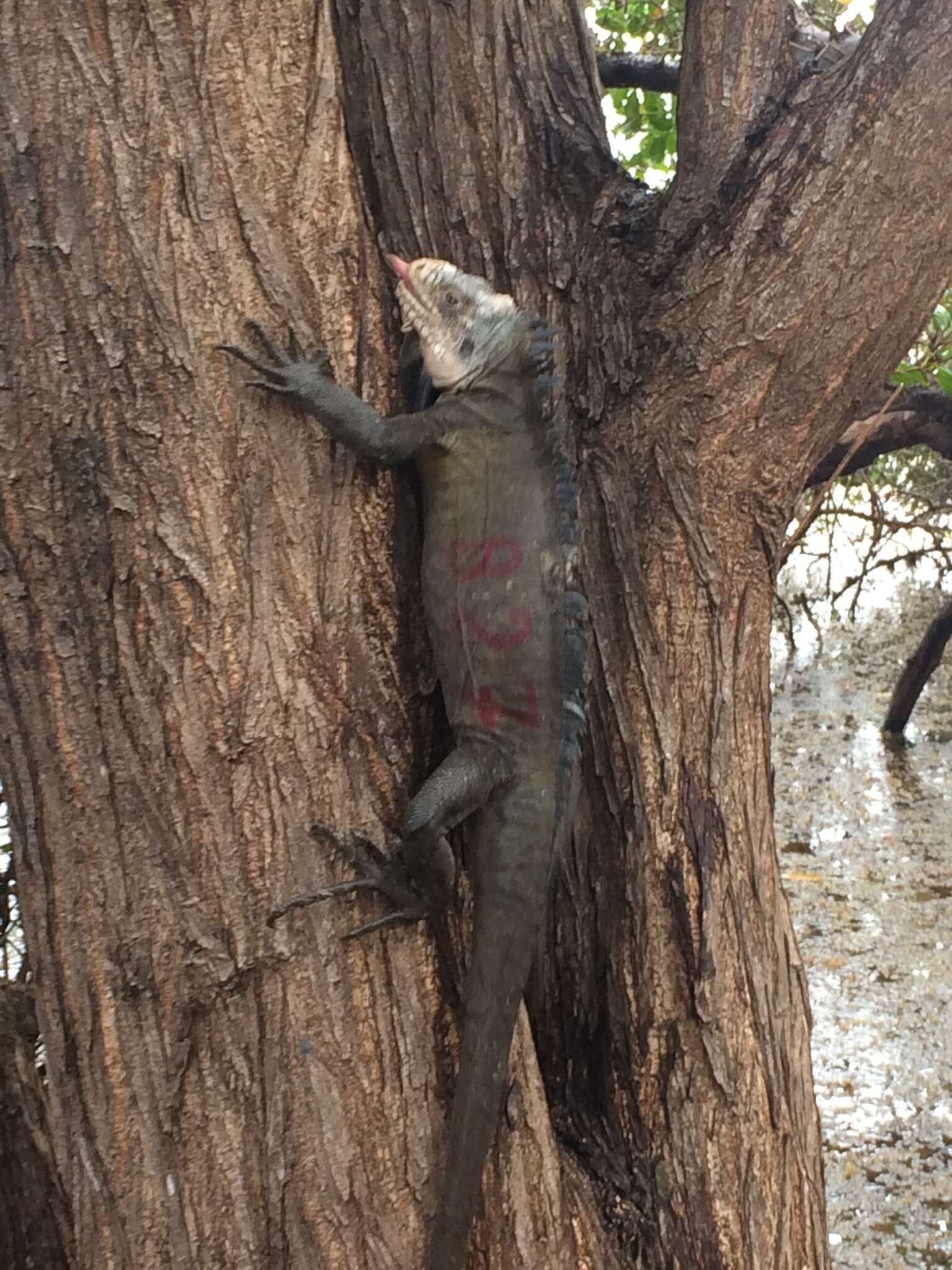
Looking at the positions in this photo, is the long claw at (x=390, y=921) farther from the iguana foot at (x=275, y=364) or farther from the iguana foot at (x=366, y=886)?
the iguana foot at (x=275, y=364)

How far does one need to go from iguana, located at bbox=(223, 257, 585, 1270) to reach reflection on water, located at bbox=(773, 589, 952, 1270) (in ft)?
7.08

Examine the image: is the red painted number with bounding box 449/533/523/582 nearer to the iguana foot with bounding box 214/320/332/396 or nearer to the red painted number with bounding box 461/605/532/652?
the red painted number with bounding box 461/605/532/652

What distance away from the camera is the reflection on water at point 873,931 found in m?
3.27

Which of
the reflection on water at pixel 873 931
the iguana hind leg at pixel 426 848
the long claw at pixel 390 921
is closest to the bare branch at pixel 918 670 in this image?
the reflection on water at pixel 873 931

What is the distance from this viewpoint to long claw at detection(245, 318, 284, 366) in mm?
1592

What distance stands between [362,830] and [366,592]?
1.20 ft

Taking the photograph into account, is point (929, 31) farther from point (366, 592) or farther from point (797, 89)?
point (366, 592)

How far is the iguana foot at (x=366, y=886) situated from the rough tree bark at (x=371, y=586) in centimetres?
3

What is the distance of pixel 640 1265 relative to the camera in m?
1.86

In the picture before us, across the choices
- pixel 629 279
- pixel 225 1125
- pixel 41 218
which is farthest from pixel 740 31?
pixel 225 1125

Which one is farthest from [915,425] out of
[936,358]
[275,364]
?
[275,364]

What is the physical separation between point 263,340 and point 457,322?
0.43 meters

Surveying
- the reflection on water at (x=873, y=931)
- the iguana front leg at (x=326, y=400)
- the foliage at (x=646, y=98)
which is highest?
the foliage at (x=646, y=98)

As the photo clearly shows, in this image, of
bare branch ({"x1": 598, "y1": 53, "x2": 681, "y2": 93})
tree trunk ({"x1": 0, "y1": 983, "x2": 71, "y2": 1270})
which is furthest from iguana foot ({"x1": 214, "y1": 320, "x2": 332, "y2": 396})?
bare branch ({"x1": 598, "y1": 53, "x2": 681, "y2": 93})
